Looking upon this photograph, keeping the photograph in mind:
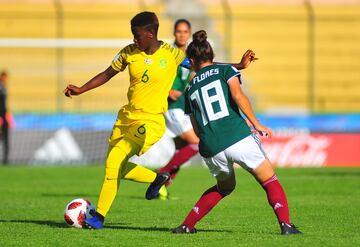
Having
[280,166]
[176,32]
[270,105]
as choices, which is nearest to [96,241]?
[176,32]

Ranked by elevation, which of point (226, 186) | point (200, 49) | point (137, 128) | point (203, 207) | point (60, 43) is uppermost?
point (200, 49)

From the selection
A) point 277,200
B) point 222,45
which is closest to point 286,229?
point 277,200

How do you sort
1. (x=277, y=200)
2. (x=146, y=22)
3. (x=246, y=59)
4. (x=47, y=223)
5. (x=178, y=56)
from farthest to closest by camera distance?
1. (x=47, y=223)
2. (x=178, y=56)
3. (x=146, y=22)
4. (x=246, y=59)
5. (x=277, y=200)

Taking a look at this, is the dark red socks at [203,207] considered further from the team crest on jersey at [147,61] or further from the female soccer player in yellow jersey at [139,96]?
the team crest on jersey at [147,61]

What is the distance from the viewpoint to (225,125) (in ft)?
27.9

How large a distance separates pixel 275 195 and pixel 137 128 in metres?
1.87

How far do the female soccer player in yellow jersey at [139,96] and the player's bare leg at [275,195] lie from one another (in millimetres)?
1633

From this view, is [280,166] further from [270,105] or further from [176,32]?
[176,32]

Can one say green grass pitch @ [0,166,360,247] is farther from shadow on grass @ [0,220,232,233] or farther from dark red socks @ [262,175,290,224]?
dark red socks @ [262,175,290,224]

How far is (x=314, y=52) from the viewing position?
3027cm

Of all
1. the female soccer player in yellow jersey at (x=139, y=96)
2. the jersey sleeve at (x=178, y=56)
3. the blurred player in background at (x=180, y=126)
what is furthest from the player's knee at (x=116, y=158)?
the blurred player in background at (x=180, y=126)

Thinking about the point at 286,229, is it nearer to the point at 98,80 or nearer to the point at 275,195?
the point at 275,195

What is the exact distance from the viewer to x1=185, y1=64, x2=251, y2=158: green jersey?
846 cm

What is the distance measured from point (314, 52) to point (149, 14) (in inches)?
848
